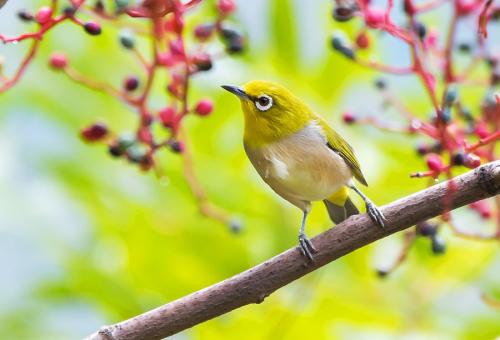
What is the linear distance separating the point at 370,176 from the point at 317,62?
2.09ft

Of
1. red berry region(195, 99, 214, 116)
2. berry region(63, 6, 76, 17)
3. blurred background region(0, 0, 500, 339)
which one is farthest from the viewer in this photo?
blurred background region(0, 0, 500, 339)

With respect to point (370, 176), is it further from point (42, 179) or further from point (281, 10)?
point (42, 179)

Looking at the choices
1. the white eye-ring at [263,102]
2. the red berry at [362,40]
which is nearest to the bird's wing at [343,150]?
the white eye-ring at [263,102]

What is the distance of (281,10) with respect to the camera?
405cm

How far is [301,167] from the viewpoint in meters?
3.51

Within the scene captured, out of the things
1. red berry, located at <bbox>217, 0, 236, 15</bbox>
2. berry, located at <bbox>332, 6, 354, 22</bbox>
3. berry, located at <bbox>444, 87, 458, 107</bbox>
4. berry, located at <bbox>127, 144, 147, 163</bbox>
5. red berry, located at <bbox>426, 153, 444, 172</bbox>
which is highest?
berry, located at <bbox>332, 6, 354, 22</bbox>

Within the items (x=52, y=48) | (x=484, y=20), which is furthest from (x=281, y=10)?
(x=484, y=20)

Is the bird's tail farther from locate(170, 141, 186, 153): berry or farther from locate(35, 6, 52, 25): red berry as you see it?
locate(35, 6, 52, 25): red berry

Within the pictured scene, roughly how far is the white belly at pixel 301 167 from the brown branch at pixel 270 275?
0.86m

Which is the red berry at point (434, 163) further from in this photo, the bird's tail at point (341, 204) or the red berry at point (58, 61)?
the bird's tail at point (341, 204)

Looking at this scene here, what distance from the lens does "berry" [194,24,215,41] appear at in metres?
2.80

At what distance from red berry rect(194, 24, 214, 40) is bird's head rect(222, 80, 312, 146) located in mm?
582

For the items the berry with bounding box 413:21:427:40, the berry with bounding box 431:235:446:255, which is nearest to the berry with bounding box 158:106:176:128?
the berry with bounding box 413:21:427:40

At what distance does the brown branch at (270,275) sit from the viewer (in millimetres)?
2437
